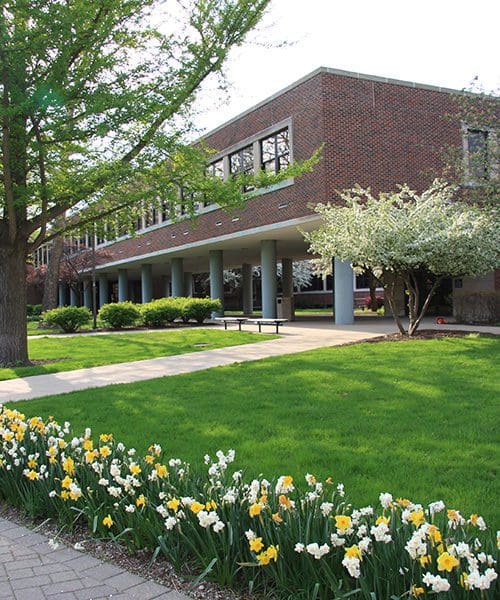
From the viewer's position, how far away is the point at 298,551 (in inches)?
106

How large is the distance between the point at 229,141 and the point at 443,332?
15446 mm

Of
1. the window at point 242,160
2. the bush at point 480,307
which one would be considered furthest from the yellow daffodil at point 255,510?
the window at point 242,160

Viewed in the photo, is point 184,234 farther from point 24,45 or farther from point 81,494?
point 81,494

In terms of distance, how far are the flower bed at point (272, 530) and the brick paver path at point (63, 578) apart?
199mm

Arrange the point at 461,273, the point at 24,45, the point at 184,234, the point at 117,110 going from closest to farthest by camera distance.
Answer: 1. the point at 24,45
2. the point at 117,110
3. the point at 461,273
4. the point at 184,234

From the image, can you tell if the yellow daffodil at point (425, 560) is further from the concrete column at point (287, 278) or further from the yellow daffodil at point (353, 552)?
the concrete column at point (287, 278)

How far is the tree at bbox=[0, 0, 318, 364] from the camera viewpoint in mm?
10359

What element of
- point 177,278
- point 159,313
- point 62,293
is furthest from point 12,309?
point 62,293

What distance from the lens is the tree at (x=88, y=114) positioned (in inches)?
408

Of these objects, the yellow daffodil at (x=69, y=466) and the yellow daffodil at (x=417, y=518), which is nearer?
the yellow daffodil at (x=417, y=518)

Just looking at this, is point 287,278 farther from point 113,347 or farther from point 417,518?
point 417,518

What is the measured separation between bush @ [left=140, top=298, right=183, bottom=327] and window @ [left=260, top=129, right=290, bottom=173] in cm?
Answer: 699

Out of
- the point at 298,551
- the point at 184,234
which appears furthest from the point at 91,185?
the point at 184,234

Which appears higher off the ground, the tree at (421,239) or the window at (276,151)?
the window at (276,151)
